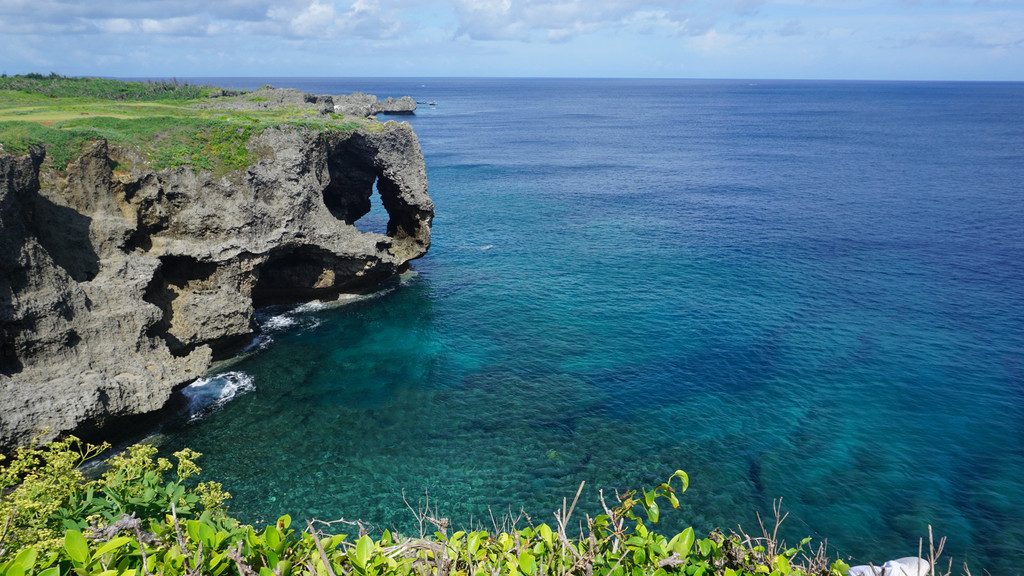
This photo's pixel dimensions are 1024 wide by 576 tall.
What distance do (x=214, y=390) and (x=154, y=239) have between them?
30.7 feet

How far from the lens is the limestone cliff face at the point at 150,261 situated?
2527 cm

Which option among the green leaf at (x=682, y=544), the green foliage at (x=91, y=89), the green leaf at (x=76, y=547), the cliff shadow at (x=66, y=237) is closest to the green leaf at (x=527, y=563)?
the green leaf at (x=682, y=544)

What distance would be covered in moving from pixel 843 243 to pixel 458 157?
214 feet

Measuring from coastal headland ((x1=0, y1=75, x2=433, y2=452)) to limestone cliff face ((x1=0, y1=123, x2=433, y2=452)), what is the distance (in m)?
0.07

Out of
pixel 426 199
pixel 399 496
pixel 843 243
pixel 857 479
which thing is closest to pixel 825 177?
pixel 843 243

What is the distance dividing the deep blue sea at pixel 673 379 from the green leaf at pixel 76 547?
16.0 metres

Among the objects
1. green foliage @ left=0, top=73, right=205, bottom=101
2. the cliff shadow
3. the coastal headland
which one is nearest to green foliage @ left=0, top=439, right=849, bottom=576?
the coastal headland

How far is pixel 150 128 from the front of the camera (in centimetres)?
3625

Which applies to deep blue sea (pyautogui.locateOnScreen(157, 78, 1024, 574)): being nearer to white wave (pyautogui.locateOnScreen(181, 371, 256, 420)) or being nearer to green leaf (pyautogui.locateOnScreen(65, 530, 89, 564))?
white wave (pyautogui.locateOnScreen(181, 371, 256, 420))

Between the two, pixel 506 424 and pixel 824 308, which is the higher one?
pixel 824 308

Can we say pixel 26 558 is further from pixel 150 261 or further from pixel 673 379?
pixel 673 379

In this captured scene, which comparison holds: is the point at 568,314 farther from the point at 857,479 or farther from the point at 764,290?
the point at 857,479

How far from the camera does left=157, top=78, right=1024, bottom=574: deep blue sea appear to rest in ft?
82.7

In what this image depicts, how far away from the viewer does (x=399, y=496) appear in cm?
2525
